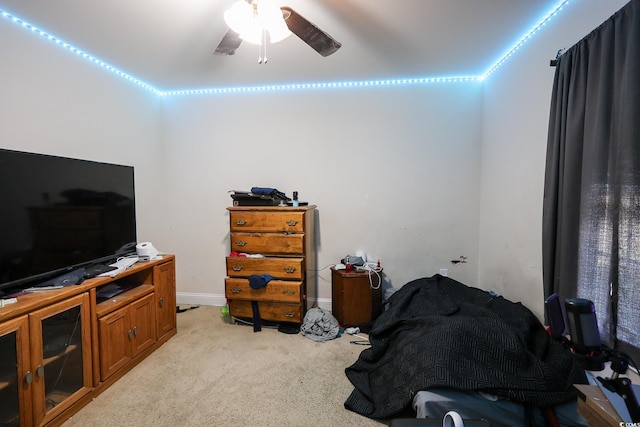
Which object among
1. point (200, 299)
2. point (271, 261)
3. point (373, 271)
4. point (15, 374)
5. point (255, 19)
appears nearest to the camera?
point (15, 374)

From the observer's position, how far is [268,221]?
8.27ft

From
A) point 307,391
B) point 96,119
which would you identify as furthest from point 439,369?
point 96,119

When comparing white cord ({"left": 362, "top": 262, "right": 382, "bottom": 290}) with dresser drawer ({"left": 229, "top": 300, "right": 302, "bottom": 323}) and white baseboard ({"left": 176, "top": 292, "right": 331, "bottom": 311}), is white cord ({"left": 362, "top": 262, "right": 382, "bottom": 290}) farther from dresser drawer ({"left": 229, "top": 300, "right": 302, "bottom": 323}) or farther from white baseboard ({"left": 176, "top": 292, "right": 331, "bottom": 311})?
white baseboard ({"left": 176, "top": 292, "right": 331, "bottom": 311})

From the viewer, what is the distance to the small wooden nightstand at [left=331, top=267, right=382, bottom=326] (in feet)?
8.34

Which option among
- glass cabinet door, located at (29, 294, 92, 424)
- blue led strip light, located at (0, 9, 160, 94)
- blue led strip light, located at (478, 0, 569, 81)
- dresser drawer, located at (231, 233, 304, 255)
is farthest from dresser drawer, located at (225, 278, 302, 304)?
blue led strip light, located at (478, 0, 569, 81)

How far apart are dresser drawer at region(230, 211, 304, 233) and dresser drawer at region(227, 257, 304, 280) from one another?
274 mm

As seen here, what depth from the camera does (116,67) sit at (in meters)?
2.46

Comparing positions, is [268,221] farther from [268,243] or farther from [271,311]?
[271,311]

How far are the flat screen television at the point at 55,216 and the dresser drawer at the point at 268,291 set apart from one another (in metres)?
0.92

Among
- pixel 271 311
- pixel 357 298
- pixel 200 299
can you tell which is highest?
pixel 357 298

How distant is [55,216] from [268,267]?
1474mm

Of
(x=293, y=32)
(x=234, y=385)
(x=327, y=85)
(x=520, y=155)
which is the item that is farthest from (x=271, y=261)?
(x=520, y=155)

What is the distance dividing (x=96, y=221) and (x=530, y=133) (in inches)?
124

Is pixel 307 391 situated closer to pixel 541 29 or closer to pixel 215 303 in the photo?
pixel 215 303
